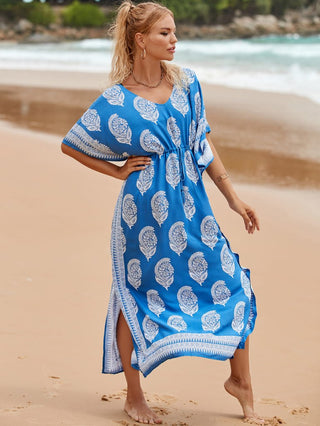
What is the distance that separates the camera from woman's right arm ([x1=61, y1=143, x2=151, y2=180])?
255 centimetres

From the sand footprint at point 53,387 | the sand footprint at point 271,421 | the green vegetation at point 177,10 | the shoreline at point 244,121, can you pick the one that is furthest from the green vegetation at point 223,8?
the sand footprint at point 271,421

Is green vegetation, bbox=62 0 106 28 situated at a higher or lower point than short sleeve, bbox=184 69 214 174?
lower

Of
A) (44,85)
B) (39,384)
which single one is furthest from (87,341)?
(44,85)

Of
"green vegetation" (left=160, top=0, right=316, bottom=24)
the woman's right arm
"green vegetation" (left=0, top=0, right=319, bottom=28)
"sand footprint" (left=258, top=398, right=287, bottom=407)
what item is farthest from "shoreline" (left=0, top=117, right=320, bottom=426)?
"green vegetation" (left=160, top=0, right=316, bottom=24)

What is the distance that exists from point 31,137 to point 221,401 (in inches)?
244

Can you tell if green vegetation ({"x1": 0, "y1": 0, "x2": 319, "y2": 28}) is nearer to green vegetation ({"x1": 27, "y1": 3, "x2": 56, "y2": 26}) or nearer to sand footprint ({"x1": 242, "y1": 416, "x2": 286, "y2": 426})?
green vegetation ({"x1": 27, "y1": 3, "x2": 56, "y2": 26})

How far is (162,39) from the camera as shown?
2.55m

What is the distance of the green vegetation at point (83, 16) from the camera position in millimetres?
57219

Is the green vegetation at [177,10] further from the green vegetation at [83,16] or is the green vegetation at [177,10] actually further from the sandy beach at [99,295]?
the sandy beach at [99,295]

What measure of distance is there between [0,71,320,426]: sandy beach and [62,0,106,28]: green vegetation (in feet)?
166

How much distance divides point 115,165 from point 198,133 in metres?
0.30

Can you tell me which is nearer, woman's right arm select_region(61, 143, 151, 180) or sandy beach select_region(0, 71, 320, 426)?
woman's right arm select_region(61, 143, 151, 180)

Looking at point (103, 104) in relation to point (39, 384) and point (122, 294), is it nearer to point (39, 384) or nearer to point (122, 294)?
point (122, 294)

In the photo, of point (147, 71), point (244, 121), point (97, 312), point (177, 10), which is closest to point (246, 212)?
point (147, 71)
